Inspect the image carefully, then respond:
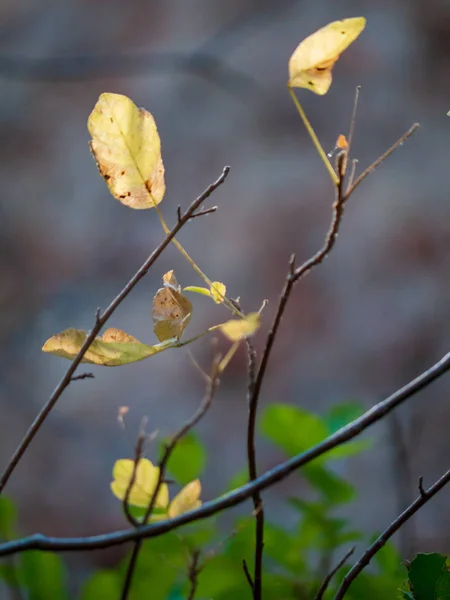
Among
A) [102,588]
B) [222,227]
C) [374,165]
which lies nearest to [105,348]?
[374,165]

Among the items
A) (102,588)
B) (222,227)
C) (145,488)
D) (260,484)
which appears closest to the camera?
(260,484)

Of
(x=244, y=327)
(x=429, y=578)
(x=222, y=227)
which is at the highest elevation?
(x=222, y=227)

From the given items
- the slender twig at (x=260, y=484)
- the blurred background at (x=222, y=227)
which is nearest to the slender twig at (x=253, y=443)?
the slender twig at (x=260, y=484)

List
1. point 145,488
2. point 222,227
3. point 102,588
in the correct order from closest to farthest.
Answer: point 145,488, point 102,588, point 222,227

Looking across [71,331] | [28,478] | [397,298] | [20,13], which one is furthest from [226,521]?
[20,13]

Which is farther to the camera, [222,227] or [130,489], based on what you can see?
[222,227]

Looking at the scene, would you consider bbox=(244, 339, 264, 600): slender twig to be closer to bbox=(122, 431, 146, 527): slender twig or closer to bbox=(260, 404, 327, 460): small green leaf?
bbox=(122, 431, 146, 527): slender twig

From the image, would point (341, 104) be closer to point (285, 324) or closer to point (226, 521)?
point (285, 324)

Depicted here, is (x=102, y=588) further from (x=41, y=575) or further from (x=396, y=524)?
(x=396, y=524)
